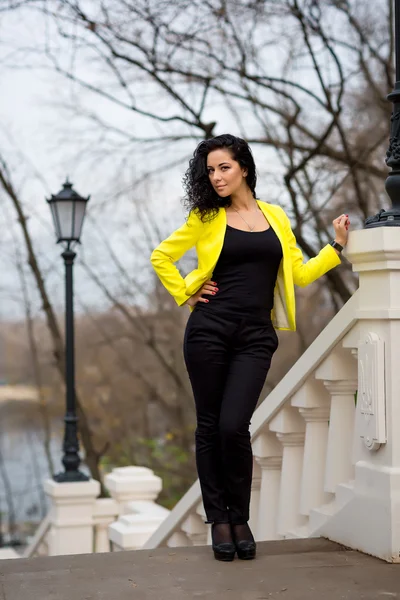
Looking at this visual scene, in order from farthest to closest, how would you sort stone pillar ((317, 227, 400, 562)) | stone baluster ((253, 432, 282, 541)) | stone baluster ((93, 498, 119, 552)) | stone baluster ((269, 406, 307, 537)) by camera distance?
stone baluster ((93, 498, 119, 552))
stone baluster ((253, 432, 282, 541))
stone baluster ((269, 406, 307, 537))
stone pillar ((317, 227, 400, 562))

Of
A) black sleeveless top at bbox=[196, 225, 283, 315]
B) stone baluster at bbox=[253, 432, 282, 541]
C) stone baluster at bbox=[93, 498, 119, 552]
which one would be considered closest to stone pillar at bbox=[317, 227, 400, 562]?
black sleeveless top at bbox=[196, 225, 283, 315]

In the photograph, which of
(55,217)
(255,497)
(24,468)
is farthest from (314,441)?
A: (24,468)

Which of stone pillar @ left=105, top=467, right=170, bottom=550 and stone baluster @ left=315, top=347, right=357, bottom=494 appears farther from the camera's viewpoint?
stone pillar @ left=105, top=467, right=170, bottom=550

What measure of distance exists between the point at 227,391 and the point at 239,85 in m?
5.98

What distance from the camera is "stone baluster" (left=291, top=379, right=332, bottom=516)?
414 centimetres

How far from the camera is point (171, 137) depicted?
9500mm

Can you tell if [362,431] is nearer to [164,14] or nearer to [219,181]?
[219,181]

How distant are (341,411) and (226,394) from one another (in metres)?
0.60

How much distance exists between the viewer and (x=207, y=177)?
12.5ft

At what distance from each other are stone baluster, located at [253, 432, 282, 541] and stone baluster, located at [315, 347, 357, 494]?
555 mm

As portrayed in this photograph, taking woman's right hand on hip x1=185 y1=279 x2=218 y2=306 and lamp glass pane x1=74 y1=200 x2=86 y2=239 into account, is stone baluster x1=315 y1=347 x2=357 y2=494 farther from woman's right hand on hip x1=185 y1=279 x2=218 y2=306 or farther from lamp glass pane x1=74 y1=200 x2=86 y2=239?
lamp glass pane x1=74 y1=200 x2=86 y2=239

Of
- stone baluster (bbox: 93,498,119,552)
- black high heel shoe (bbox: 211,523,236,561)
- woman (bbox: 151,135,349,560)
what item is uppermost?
woman (bbox: 151,135,349,560)

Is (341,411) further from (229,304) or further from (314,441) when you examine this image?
(229,304)

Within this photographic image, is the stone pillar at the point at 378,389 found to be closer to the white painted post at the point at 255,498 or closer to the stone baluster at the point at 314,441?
the stone baluster at the point at 314,441
